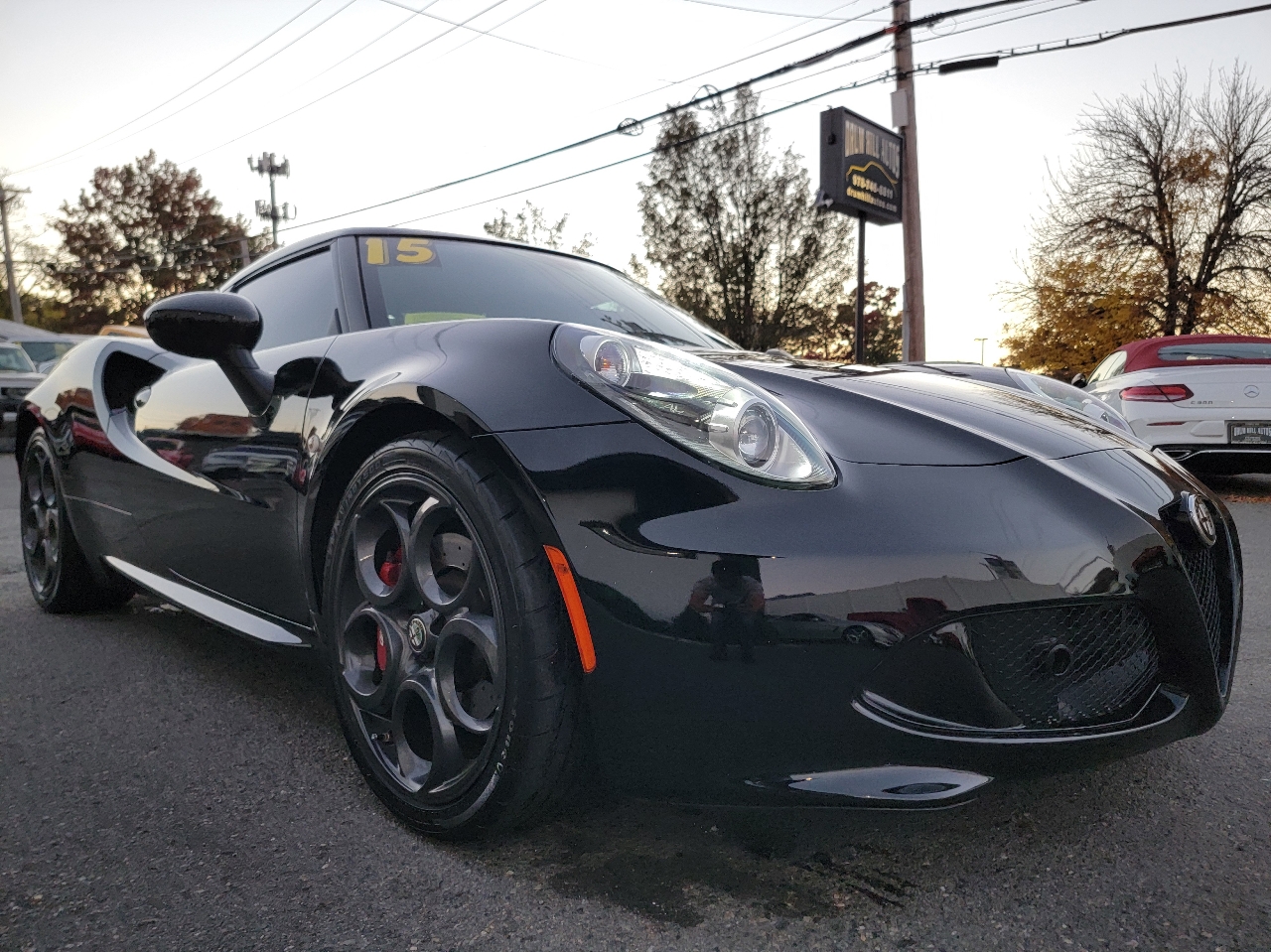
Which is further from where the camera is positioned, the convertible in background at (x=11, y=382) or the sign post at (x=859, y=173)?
the convertible in background at (x=11, y=382)

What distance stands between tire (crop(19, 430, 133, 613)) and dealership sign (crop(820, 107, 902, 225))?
11.7 m

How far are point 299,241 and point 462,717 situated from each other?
5.38 ft

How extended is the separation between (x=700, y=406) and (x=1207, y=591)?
2.95 ft

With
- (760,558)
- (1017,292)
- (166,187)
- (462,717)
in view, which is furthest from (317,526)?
(166,187)

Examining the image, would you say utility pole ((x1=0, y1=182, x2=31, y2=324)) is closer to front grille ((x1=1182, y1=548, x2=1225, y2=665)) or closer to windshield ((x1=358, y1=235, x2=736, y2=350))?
windshield ((x1=358, y1=235, x2=736, y2=350))

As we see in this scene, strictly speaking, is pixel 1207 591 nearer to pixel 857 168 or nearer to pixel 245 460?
pixel 245 460

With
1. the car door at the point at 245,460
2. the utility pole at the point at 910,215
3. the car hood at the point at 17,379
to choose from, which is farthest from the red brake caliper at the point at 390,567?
the car hood at the point at 17,379

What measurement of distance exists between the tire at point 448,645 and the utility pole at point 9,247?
43134 mm

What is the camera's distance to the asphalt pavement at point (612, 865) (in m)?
1.36

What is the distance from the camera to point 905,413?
1.59 m

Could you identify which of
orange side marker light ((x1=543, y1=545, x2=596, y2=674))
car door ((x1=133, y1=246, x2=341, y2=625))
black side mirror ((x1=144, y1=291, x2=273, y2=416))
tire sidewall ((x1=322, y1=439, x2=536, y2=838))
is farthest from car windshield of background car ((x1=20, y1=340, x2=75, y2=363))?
orange side marker light ((x1=543, y1=545, x2=596, y2=674))

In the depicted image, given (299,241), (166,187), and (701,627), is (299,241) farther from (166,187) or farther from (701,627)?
(166,187)

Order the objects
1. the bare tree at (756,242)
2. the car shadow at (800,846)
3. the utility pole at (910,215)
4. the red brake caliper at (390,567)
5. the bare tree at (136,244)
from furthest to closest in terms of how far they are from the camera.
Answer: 1. the bare tree at (136,244)
2. the bare tree at (756,242)
3. the utility pole at (910,215)
4. the red brake caliper at (390,567)
5. the car shadow at (800,846)

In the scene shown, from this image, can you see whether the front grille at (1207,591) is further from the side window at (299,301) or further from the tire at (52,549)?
the tire at (52,549)
